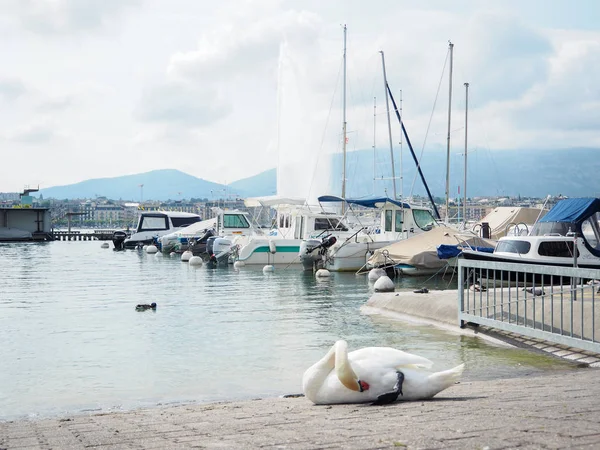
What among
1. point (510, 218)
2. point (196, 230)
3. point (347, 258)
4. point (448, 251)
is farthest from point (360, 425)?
point (196, 230)

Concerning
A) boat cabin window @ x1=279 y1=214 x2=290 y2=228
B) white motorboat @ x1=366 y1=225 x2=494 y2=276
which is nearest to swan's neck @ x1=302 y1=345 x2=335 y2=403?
white motorboat @ x1=366 y1=225 x2=494 y2=276

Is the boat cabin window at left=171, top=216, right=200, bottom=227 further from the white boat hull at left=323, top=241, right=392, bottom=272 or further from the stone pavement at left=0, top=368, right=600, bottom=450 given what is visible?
the stone pavement at left=0, top=368, right=600, bottom=450

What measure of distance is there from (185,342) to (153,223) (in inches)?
2184

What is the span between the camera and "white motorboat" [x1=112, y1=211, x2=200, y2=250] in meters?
71.3

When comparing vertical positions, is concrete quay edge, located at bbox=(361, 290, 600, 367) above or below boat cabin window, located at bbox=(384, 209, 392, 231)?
below

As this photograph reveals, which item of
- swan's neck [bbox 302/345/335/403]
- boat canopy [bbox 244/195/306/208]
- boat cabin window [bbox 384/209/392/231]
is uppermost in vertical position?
boat canopy [bbox 244/195/306/208]

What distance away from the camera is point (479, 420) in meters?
7.05

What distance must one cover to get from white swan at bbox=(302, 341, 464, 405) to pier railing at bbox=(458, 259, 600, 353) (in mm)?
4773

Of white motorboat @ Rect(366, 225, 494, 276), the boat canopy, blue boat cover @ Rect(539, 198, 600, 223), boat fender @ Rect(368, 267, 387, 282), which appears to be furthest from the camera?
the boat canopy

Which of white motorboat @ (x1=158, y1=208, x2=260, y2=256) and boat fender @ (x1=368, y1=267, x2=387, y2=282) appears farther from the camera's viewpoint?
white motorboat @ (x1=158, y1=208, x2=260, y2=256)

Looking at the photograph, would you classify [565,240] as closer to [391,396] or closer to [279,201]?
[391,396]

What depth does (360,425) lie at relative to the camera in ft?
23.7

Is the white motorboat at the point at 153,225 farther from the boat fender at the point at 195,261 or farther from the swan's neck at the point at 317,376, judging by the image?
the swan's neck at the point at 317,376

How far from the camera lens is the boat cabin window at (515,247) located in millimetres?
27250
